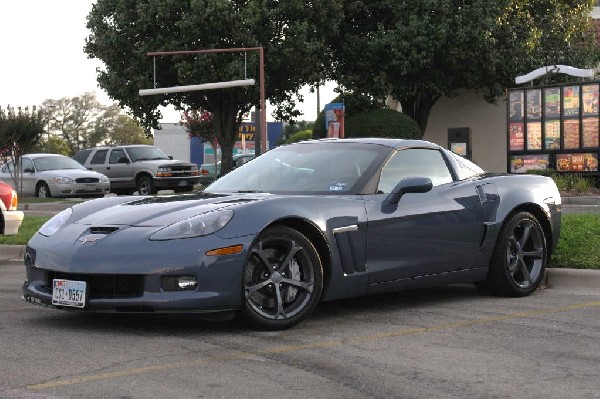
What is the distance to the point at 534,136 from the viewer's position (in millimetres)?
25734

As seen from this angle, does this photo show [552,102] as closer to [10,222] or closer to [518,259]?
[10,222]

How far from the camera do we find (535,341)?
19.8 feet

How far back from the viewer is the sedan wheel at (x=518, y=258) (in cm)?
782

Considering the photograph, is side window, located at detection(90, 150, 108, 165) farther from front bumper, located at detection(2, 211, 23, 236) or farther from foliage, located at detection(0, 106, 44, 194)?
front bumper, located at detection(2, 211, 23, 236)

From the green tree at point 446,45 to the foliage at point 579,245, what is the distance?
2430 cm

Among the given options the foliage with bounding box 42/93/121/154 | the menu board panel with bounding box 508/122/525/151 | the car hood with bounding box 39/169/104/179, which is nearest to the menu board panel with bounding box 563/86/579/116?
the menu board panel with bounding box 508/122/525/151

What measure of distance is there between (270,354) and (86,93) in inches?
4921

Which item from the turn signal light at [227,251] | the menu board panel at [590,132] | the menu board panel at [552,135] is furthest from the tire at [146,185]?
the turn signal light at [227,251]

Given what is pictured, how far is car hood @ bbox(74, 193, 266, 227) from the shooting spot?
6.34 metres

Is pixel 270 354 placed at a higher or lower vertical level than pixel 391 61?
lower

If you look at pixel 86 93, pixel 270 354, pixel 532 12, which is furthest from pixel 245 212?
pixel 86 93

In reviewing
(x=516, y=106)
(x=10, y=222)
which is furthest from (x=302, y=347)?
(x=516, y=106)

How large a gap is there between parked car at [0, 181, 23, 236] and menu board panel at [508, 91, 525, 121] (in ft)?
55.4

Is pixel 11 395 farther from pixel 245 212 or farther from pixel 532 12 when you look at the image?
pixel 532 12
